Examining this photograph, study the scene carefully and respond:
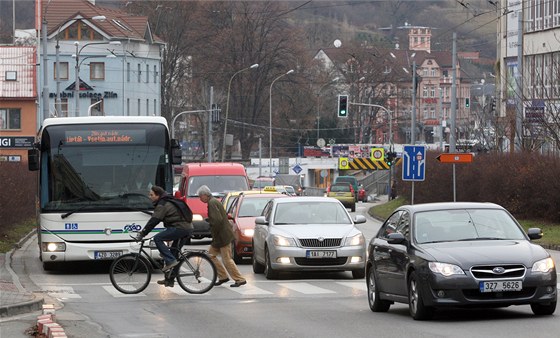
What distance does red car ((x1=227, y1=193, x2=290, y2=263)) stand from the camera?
27.5m

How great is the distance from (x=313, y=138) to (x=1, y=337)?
11370 centimetres

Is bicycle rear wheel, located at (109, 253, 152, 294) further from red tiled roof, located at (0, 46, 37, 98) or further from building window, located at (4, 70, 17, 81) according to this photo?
building window, located at (4, 70, 17, 81)

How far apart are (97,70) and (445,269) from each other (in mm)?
81070

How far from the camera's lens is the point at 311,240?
22.4m

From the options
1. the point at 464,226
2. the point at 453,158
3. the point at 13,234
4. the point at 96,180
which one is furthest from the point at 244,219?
the point at 464,226

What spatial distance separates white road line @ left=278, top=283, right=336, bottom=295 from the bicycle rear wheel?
2.33 m

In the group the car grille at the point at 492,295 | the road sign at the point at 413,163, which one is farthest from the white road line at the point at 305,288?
the road sign at the point at 413,163

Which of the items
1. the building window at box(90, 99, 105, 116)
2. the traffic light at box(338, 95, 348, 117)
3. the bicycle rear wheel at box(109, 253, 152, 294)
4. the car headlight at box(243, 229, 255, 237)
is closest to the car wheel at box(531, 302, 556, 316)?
the bicycle rear wheel at box(109, 253, 152, 294)

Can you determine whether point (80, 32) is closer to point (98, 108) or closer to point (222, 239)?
point (98, 108)

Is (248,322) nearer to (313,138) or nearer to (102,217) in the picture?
(102,217)

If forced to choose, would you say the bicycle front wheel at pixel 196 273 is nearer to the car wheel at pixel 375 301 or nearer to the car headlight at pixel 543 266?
the car wheel at pixel 375 301

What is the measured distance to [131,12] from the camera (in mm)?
99125

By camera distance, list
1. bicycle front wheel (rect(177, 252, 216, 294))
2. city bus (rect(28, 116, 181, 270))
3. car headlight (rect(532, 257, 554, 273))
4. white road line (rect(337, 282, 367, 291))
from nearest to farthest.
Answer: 1. car headlight (rect(532, 257, 554, 273))
2. bicycle front wheel (rect(177, 252, 216, 294))
3. white road line (rect(337, 282, 367, 291))
4. city bus (rect(28, 116, 181, 270))

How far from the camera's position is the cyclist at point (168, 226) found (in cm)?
2073
